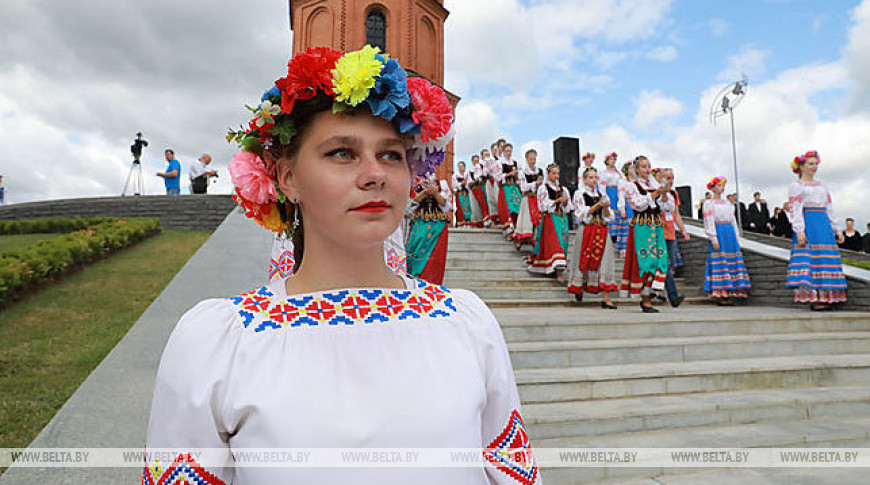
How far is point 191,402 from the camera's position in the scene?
1.07 m

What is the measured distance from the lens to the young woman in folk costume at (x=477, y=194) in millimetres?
14259

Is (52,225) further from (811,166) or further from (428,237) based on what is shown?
(811,166)

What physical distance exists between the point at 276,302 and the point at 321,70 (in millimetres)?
592

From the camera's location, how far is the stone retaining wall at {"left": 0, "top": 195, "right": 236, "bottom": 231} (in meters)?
14.8

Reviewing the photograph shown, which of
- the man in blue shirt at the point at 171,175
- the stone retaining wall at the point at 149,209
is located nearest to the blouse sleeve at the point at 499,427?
the stone retaining wall at the point at 149,209

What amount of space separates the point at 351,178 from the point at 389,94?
247 mm

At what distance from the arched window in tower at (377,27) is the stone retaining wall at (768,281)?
17.8 m

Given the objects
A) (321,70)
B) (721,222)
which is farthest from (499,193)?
(321,70)

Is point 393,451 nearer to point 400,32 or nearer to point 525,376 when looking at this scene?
point 525,376

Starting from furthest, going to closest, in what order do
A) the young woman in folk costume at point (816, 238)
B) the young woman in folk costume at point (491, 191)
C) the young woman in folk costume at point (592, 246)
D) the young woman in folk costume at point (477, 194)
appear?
the young woman in folk costume at point (477, 194), the young woman in folk costume at point (491, 191), the young woman in folk costume at point (592, 246), the young woman in folk costume at point (816, 238)

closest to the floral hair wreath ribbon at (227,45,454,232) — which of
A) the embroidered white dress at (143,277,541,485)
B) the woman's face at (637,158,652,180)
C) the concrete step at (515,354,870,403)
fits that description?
the embroidered white dress at (143,277,541,485)

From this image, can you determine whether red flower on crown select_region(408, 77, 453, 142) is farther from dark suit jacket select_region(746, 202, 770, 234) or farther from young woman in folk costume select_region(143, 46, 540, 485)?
dark suit jacket select_region(746, 202, 770, 234)

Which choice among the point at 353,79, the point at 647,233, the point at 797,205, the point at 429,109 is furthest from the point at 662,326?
the point at 353,79

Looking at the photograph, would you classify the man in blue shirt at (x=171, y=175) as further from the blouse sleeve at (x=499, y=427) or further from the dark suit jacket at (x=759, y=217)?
the dark suit jacket at (x=759, y=217)
